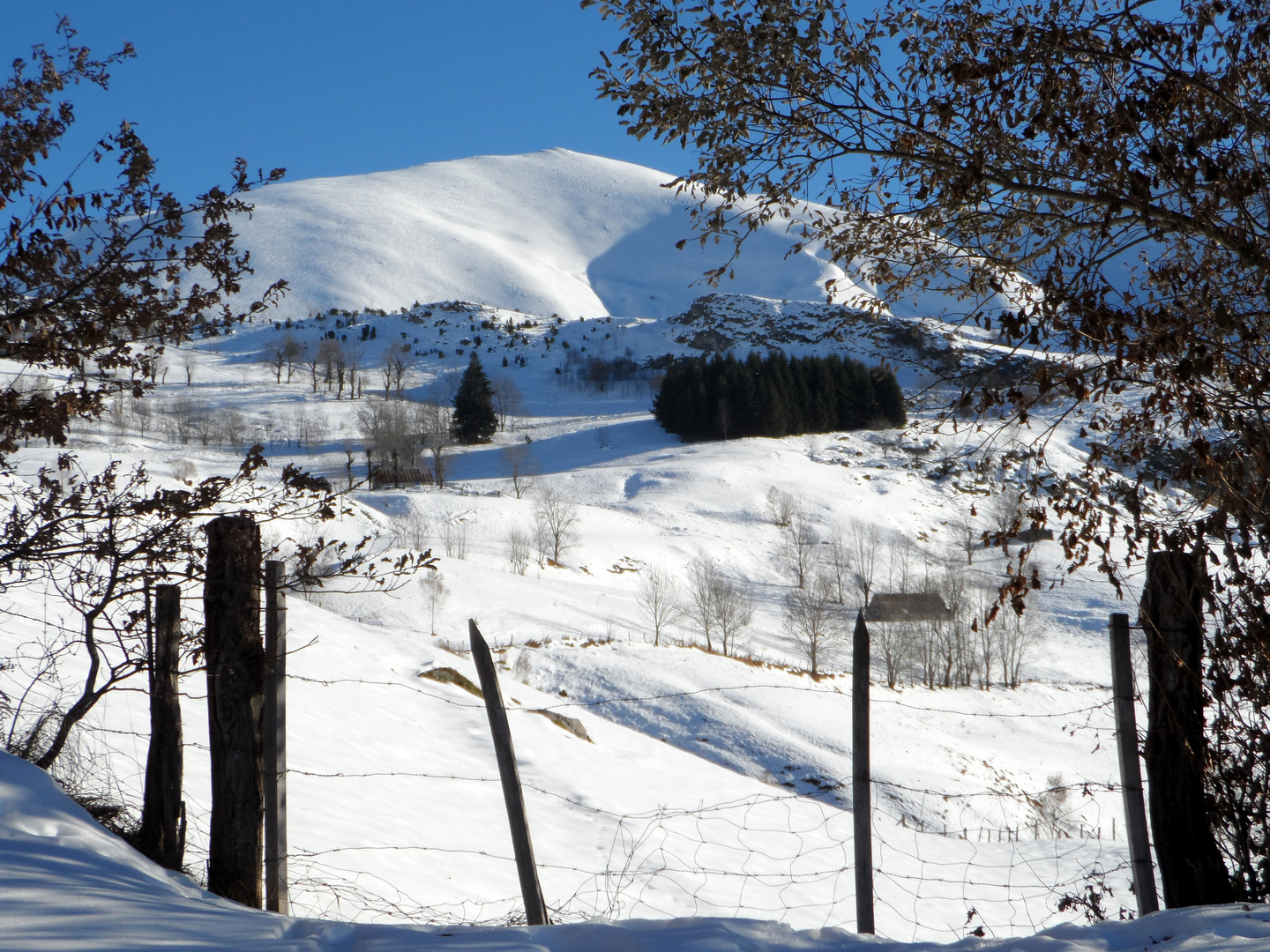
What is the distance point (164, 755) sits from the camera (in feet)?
15.3

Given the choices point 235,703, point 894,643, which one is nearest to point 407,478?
point 894,643

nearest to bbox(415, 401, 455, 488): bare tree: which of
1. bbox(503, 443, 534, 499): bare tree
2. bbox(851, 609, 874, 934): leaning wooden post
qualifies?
bbox(503, 443, 534, 499): bare tree

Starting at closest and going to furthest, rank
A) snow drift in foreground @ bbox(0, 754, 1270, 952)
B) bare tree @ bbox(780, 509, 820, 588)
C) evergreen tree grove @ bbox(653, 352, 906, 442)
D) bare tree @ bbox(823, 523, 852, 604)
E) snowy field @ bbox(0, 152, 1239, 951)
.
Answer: snow drift in foreground @ bbox(0, 754, 1270, 952), snowy field @ bbox(0, 152, 1239, 951), bare tree @ bbox(823, 523, 852, 604), bare tree @ bbox(780, 509, 820, 588), evergreen tree grove @ bbox(653, 352, 906, 442)

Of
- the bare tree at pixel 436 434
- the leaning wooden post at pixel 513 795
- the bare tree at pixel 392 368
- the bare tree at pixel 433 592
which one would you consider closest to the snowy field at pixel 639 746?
the bare tree at pixel 433 592

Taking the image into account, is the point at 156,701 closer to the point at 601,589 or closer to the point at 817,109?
the point at 817,109

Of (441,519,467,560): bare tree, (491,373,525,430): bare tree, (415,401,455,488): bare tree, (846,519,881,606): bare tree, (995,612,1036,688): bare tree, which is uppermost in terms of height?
(491,373,525,430): bare tree

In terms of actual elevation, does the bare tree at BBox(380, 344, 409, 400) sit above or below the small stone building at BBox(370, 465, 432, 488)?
above

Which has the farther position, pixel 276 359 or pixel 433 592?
pixel 276 359

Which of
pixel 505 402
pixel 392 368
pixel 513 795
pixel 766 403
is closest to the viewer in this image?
pixel 513 795

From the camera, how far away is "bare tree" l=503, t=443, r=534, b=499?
57.8 metres

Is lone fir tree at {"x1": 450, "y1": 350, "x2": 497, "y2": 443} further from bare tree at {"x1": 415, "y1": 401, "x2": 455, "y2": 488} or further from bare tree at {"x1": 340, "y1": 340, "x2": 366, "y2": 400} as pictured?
bare tree at {"x1": 340, "y1": 340, "x2": 366, "y2": 400}

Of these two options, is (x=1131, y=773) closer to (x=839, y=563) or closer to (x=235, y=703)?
(x=235, y=703)

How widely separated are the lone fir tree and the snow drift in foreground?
73.5 meters

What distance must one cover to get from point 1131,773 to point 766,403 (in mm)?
73251
